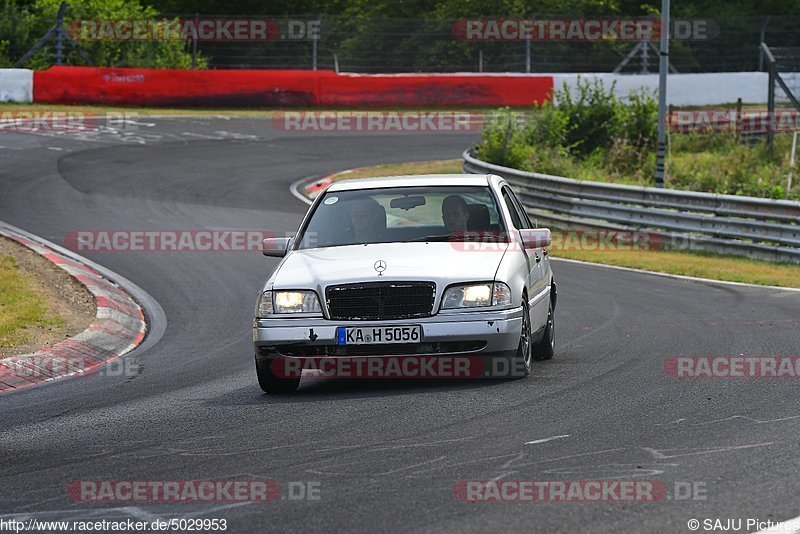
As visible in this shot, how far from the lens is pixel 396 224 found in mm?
10328

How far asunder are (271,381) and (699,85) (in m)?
37.3

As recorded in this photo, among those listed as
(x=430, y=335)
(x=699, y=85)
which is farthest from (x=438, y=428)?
(x=699, y=85)

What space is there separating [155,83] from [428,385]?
31.5m

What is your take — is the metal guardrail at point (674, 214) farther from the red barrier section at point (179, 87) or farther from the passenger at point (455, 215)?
the red barrier section at point (179, 87)

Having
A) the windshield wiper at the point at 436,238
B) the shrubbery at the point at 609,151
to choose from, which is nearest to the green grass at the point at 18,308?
the windshield wiper at the point at 436,238

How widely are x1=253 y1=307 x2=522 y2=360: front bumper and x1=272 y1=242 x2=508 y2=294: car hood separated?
25 cm

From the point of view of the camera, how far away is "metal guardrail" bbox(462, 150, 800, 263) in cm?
1995

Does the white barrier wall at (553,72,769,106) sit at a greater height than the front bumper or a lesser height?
greater

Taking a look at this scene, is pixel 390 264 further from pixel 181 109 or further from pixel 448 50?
pixel 448 50

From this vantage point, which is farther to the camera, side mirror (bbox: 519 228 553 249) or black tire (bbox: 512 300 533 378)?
side mirror (bbox: 519 228 553 249)

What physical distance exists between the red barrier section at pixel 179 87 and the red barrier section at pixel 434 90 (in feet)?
2.23

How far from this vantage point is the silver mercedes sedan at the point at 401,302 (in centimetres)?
887

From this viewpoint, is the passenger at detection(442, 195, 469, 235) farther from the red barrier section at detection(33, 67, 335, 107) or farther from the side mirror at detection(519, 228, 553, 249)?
the red barrier section at detection(33, 67, 335, 107)

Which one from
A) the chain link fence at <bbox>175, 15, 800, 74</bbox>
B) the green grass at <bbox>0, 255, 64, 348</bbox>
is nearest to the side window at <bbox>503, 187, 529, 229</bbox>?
the green grass at <bbox>0, 255, 64, 348</bbox>
